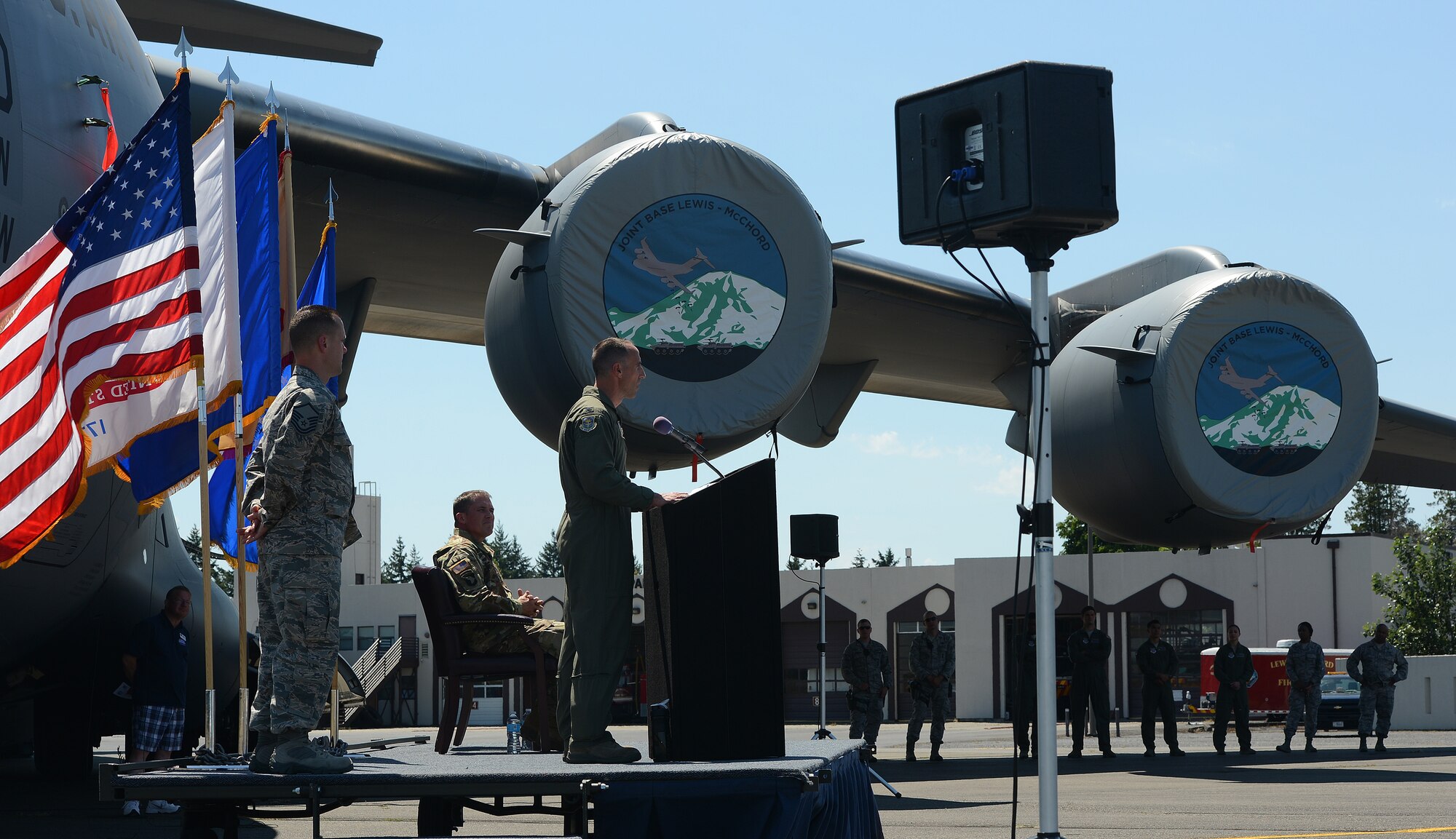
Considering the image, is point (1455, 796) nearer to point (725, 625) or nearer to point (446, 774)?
point (725, 625)

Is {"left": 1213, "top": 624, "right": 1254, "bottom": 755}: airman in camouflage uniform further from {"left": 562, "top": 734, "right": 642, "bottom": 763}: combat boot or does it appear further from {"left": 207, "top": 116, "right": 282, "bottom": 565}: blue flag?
{"left": 562, "top": 734, "right": 642, "bottom": 763}: combat boot

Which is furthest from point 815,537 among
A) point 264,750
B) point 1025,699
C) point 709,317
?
point 264,750

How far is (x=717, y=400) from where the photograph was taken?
Answer: 861 centimetres

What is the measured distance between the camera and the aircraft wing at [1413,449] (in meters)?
14.2

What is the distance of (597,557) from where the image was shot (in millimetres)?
5648

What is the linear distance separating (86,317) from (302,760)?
9.24 ft

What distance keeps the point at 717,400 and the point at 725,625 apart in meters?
3.24

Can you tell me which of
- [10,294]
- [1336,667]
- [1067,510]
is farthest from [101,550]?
[1336,667]

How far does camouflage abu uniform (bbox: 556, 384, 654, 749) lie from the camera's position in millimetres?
5559

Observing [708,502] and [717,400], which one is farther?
[717,400]

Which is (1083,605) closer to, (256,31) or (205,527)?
(256,31)

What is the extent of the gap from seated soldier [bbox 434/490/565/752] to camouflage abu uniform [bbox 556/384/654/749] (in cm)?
166

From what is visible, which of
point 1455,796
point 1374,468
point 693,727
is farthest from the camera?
point 1374,468

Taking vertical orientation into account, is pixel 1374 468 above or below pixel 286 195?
below
